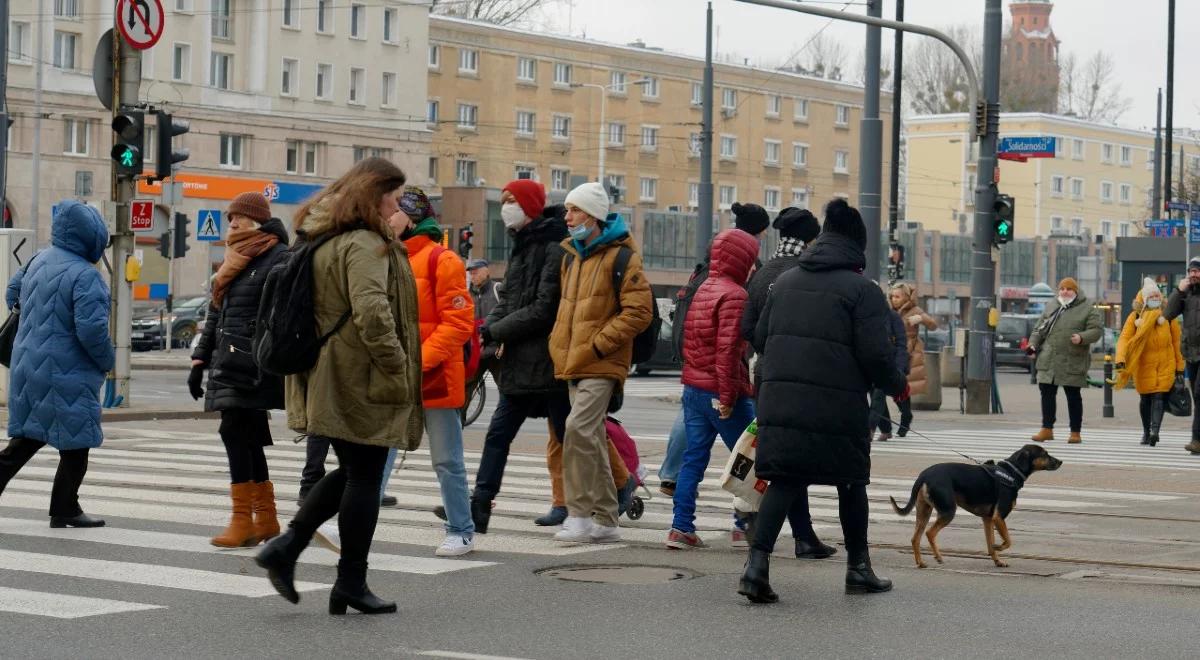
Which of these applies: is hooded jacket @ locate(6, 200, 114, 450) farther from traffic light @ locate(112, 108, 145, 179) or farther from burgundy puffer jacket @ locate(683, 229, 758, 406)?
traffic light @ locate(112, 108, 145, 179)

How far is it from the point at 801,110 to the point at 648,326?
9146 centimetres

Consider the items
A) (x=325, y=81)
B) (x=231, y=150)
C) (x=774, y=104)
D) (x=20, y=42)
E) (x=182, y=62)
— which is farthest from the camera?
(x=774, y=104)

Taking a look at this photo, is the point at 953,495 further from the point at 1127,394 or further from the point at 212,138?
the point at 212,138

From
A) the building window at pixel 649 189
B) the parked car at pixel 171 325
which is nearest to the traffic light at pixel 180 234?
the parked car at pixel 171 325

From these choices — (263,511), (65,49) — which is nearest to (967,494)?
(263,511)

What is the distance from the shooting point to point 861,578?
8484 mm

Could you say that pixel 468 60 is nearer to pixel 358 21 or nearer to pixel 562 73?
pixel 562 73

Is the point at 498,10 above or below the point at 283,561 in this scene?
above

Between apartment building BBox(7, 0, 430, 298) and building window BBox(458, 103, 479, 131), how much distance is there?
728cm

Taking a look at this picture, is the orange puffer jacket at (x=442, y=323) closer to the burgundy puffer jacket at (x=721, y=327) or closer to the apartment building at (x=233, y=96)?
the burgundy puffer jacket at (x=721, y=327)

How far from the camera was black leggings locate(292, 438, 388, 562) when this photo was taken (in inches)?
302

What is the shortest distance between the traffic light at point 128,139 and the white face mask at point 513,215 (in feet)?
32.8

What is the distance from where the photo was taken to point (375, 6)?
77.7 meters

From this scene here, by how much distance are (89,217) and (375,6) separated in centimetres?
6851
